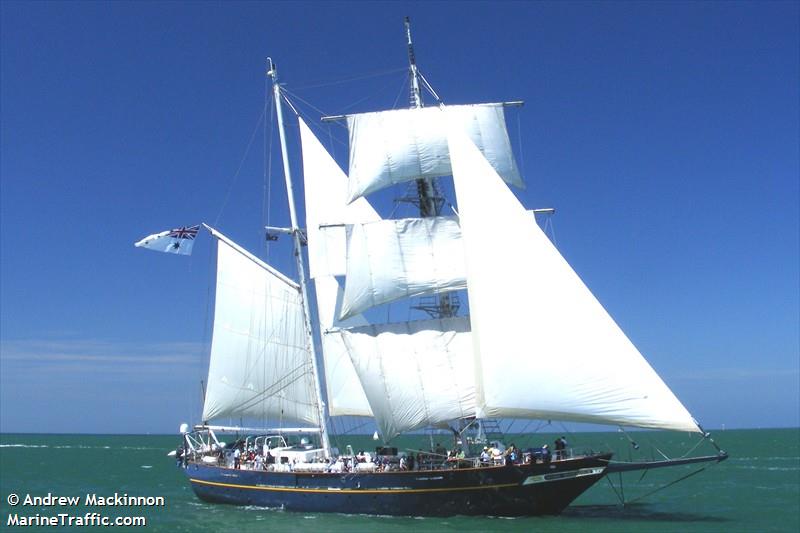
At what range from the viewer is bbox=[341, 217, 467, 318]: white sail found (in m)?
36.0

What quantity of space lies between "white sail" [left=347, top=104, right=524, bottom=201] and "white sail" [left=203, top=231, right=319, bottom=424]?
7307 millimetres

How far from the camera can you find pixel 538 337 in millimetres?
28500

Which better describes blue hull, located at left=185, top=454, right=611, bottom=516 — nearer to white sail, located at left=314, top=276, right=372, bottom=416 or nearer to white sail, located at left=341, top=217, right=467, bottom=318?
white sail, located at left=314, top=276, right=372, bottom=416

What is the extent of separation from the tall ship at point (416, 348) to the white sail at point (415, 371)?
0.06 metres

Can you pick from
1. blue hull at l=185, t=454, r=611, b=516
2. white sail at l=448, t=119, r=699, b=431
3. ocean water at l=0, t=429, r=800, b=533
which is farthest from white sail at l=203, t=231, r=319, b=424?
white sail at l=448, t=119, r=699, b=431

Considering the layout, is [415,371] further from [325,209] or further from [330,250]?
[325,209]

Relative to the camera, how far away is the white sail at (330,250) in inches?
1529

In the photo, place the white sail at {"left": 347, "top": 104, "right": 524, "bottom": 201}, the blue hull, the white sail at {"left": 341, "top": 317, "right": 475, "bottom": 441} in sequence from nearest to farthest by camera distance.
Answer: the blue hull
the white sail at {"left": 341, "top": 317, "right": 475, "bottom": 441}
the white sail at {"left": 347, "top": 104, "right": 524, "bottom": 201}

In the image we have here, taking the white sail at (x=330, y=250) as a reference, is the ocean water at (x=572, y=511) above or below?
below

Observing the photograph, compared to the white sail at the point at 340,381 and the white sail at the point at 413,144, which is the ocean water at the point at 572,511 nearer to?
the white sail at the point at 340,381

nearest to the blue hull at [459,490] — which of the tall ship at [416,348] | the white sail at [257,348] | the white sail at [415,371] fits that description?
the tall ship at [416,348]

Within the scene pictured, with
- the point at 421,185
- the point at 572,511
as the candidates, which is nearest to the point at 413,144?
the point at 421,185

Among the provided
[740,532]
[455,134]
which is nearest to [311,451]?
[455,134]

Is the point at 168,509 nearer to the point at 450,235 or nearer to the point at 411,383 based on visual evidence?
the point at 411,383
